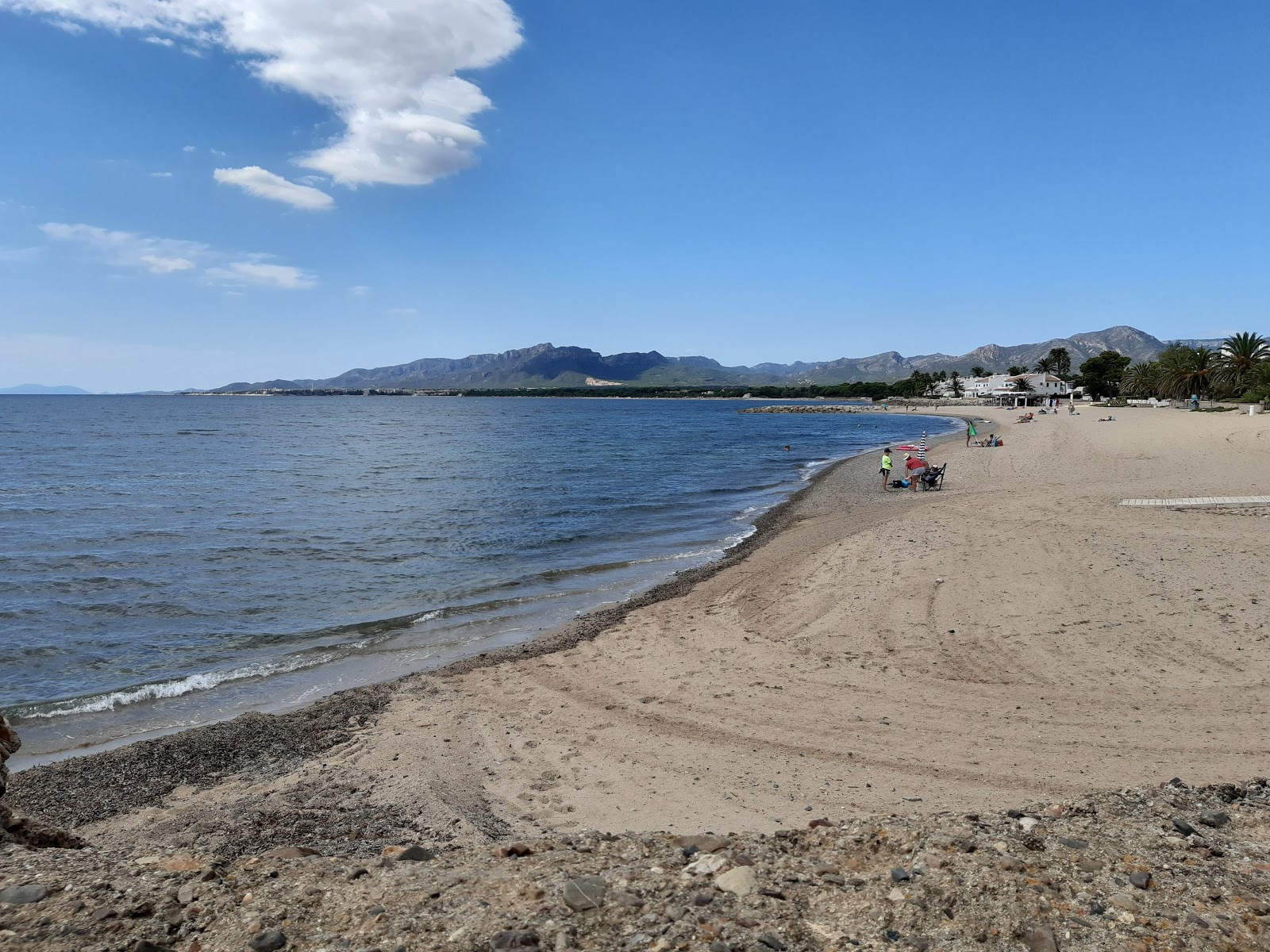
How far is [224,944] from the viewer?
3443 millimetres

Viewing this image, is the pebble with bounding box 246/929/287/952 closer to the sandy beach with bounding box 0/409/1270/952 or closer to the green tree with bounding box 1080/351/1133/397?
the sandy beach with bounding box 0/409/1270/952

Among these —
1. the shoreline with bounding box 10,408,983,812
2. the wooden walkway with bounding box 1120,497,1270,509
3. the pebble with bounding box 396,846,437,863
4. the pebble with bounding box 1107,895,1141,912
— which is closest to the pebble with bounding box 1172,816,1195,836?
the pebble with bounding box 1107,895,1141,912

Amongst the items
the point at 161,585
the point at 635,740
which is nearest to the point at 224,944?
the point at 635,740

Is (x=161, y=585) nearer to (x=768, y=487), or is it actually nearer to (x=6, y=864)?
(x=6, y=864)

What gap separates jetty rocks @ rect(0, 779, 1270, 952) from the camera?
3436 mm

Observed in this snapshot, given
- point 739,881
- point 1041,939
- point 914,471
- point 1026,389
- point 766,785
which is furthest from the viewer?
point 1026,389

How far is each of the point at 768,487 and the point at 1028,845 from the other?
29.7 metres

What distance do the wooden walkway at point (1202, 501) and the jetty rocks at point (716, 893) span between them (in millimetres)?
16711

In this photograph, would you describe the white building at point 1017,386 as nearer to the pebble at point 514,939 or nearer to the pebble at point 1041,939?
the pebble at point 1041,939

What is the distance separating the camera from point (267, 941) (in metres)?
3.44

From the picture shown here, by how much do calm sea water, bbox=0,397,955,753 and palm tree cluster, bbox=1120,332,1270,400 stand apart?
51633 mm

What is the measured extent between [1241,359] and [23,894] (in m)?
92.1

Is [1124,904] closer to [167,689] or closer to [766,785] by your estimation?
[766,785]

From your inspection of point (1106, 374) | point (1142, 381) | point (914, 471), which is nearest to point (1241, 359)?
point (1142, 381)
